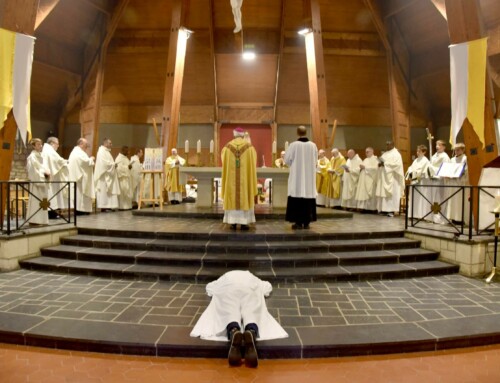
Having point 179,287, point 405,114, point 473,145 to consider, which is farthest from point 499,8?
point 179,287

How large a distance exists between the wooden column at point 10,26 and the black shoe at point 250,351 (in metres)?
4.85

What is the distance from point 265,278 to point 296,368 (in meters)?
1.97

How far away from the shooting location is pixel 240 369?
2955 mm

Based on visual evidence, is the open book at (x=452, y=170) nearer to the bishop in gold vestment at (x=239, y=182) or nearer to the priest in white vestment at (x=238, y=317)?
the bishop in gold vestment at (x=239, y=182)

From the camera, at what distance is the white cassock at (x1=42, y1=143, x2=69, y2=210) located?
7418 millimetres

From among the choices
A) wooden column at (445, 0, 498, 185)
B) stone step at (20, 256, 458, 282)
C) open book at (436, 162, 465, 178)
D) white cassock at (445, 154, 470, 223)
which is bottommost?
stone step at (20, 256, 458, 282)

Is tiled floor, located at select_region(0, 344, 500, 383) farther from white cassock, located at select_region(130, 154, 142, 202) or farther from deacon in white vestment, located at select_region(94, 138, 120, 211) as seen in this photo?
white cassock, located at select_region(130, 154, 142, 202)

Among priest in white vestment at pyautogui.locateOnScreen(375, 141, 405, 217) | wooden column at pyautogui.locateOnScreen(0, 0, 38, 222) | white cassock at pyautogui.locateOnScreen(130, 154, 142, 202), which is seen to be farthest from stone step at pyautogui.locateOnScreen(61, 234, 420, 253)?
white cassock at pyautogui.locateOnScreen(130, 154, 142, 202)

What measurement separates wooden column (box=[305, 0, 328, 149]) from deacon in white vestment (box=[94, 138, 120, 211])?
5.74m

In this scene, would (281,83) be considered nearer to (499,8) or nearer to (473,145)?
(499,8)

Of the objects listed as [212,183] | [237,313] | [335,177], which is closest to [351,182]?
[335,177]

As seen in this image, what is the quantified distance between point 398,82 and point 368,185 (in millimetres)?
6572

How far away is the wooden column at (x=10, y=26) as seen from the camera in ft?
19.8

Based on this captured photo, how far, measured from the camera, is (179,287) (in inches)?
185
